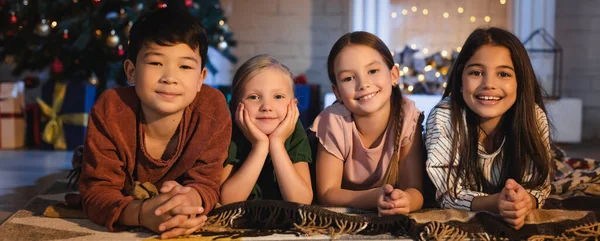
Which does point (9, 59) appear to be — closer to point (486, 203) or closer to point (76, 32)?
point (76, 32)

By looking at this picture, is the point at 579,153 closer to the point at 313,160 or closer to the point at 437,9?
the point at 437,9

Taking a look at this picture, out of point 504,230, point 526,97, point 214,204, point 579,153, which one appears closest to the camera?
point 504,230

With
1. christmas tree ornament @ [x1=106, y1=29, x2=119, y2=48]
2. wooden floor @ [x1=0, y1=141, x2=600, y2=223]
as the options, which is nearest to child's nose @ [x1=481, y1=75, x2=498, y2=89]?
wooden floor @ [x1=0, y1=141, x2=600, y2=223]

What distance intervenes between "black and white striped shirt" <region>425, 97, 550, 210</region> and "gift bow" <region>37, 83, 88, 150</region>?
2030 mm

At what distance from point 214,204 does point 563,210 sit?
76 cm

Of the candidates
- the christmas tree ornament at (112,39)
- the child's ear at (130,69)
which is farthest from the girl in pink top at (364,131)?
the christmas tree ornament at (112,39)

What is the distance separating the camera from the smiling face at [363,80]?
1.55 meters

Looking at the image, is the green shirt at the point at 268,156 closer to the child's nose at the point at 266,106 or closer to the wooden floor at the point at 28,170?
the child's nose at the point at 266,106

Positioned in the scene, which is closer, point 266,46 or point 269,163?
point 269,163

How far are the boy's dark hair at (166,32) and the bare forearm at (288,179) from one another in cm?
28

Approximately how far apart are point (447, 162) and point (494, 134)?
150mm

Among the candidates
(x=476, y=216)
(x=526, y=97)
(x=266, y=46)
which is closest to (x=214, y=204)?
(x=476, y=216)

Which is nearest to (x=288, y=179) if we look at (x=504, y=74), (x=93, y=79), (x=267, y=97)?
(x=267, y=97)

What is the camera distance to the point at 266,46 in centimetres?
394
